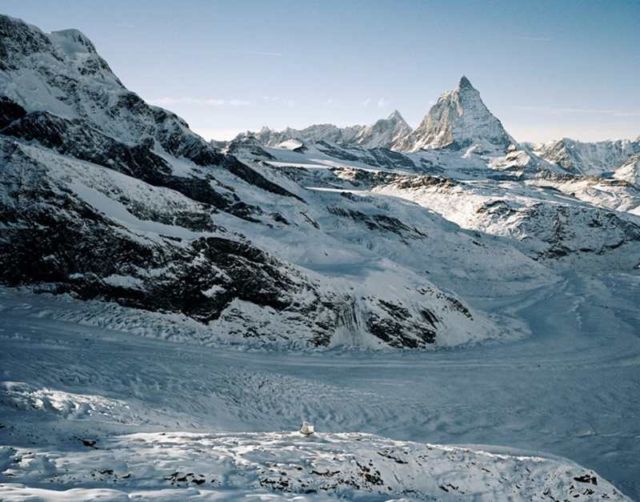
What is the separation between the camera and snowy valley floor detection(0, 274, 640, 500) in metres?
10.5

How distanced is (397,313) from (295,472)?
879 inches

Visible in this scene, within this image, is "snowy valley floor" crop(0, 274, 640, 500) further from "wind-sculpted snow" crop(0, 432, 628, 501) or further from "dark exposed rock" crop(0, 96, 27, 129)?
"dark exposed rock" crop(0, 96, 27, 129)

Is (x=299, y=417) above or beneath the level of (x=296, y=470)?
beneath

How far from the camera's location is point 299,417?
18.9 m

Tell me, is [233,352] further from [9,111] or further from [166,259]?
[9,111]

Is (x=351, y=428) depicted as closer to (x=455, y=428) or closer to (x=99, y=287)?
(x=455, y=428)

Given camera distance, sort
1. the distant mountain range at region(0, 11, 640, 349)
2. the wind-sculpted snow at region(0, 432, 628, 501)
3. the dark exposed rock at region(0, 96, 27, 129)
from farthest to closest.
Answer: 1. the dark exposed rock at region(0, 96, 27, 129)
2. the distant mountain range at region(0, 11, 640, 349)
3. the wind-sculpted snow at region(0, 432, 628, 501)

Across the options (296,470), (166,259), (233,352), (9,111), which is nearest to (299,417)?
(233,352)

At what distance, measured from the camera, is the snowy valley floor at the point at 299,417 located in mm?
10531

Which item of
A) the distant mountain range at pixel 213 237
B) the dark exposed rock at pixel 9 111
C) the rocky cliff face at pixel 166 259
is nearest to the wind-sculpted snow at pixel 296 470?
the distant mountain range at pixel 213 237

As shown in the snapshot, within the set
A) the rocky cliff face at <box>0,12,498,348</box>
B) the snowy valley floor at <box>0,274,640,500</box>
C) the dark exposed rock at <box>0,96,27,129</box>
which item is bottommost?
the snowy valley floor at <box>0,274,640,500</box>

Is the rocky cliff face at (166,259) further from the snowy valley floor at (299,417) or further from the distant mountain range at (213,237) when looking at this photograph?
the snowy valley floor at (299,417)

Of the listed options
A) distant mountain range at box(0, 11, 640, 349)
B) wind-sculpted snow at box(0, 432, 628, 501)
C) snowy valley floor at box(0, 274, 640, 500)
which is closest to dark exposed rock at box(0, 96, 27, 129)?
distant mountain range at box(0, 11, 640, 349)

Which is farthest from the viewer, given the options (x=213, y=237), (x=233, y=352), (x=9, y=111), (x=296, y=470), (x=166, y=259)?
(x=9, y=111)
